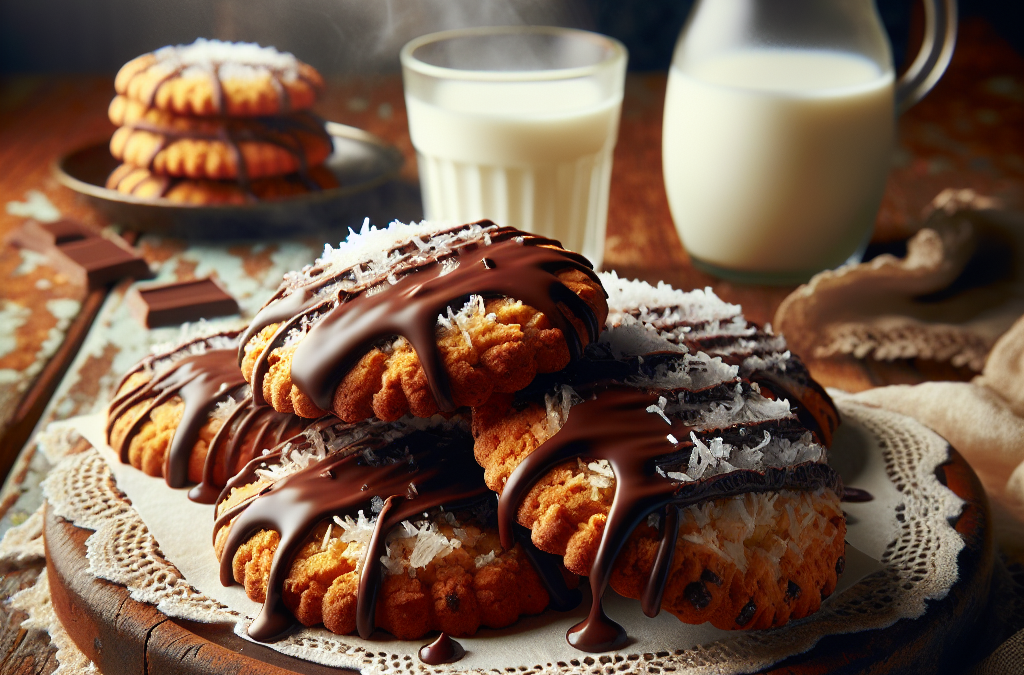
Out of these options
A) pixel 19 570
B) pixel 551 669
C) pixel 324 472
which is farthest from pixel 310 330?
pixel 19 570

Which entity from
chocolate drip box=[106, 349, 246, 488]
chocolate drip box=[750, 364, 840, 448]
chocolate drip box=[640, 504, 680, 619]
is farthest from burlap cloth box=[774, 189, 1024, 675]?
chocolate drip box=[106, 349, 246, 488]

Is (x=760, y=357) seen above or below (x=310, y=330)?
below

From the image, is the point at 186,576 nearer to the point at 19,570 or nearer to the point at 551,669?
the point at 19,570

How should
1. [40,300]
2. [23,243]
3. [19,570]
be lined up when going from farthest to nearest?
1. [23,243]
2. [40,300]
3. [19,570]

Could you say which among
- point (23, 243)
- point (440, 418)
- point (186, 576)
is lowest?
point (23, 243)

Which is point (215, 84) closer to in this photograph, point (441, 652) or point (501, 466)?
point (501, 466)

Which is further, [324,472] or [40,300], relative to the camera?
[40,300]

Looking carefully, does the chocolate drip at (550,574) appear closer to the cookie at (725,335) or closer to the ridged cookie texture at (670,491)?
the ridged cookie texture at (670,491)

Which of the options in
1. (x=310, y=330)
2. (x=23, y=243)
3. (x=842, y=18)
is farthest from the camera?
(x=23, y=243)
